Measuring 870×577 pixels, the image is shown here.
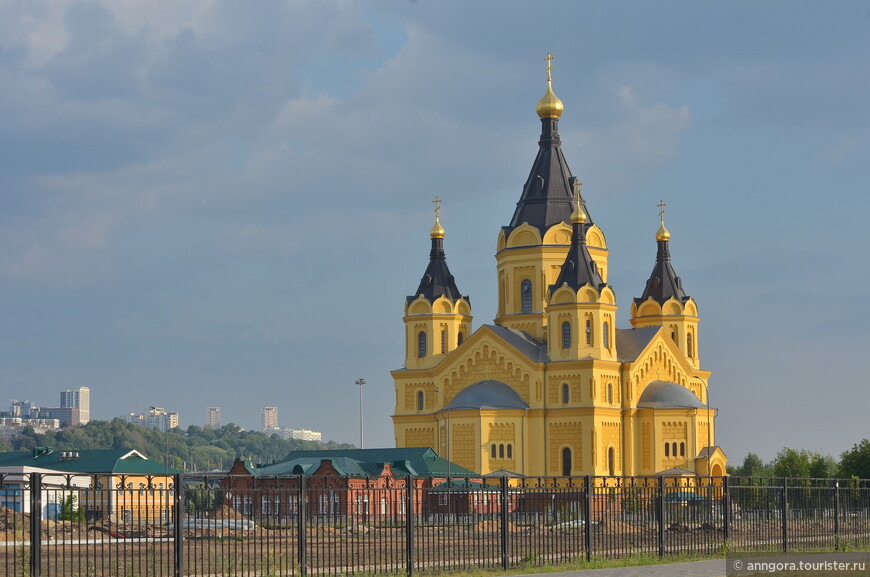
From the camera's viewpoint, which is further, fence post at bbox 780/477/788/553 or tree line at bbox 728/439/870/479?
tree line at bbox 728/439/870/479

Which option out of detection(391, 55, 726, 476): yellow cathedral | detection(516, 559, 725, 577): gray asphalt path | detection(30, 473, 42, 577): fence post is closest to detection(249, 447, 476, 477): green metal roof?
detection(391, 55, 726, 476): yellow cathedral

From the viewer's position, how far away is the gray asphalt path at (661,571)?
22083 mm

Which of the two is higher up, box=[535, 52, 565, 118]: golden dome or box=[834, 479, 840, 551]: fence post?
box=[535, 52, 565, 118]: golden dome

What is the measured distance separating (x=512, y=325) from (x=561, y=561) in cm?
4582

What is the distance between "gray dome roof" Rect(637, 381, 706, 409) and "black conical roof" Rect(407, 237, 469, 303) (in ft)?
37.0

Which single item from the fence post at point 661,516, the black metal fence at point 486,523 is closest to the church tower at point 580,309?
the black metal fence at point 486,523

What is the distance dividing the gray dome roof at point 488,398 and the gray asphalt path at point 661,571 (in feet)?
132

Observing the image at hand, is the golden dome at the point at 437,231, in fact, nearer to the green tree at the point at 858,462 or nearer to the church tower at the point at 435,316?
the church tower at the point at 435,316

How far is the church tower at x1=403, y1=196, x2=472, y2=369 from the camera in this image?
70.7 metres

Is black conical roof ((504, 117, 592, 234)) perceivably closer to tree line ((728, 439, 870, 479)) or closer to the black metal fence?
tree line ((728, 439, 870, 479))

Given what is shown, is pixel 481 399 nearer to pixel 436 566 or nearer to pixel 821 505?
pixel 821 505

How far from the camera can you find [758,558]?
86.4ft

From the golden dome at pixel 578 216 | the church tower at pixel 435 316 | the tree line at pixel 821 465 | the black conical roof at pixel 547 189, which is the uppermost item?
the black conical roof at pixel 547 189

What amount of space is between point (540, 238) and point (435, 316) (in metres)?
7.04
